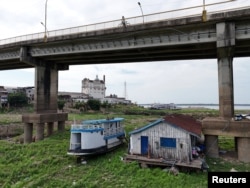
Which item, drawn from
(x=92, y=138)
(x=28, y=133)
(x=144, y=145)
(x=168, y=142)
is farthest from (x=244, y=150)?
(x=28, y=133)

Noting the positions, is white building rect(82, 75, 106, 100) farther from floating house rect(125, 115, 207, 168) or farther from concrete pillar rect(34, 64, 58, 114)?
floating house rect(125, 115, 207, 168)

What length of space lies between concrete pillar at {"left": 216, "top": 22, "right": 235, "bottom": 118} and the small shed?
4533mm

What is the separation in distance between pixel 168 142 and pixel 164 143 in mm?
291

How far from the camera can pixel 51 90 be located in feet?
105

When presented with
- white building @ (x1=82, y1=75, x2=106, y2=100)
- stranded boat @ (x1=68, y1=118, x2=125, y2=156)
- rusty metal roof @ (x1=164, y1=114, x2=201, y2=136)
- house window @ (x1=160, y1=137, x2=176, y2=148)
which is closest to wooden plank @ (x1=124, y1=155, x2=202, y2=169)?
house window @ (x1=160, y1=137, x2=176, y2=148)

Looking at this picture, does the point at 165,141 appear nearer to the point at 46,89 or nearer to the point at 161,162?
the point at 161,162

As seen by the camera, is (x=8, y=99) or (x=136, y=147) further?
(x=8, y=99)

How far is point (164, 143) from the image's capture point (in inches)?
615

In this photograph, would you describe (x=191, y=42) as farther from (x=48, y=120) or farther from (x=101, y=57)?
(x=48, y=120)

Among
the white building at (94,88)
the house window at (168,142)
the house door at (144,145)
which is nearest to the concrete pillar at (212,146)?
the house window at (168,142)

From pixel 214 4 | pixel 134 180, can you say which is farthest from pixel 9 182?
pixel 214 4

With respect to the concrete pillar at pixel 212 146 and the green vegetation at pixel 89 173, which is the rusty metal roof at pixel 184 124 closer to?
the concrete pillar at pixel 212 146

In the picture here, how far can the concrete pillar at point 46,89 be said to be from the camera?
30172 mm

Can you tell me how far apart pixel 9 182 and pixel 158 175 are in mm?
9657
